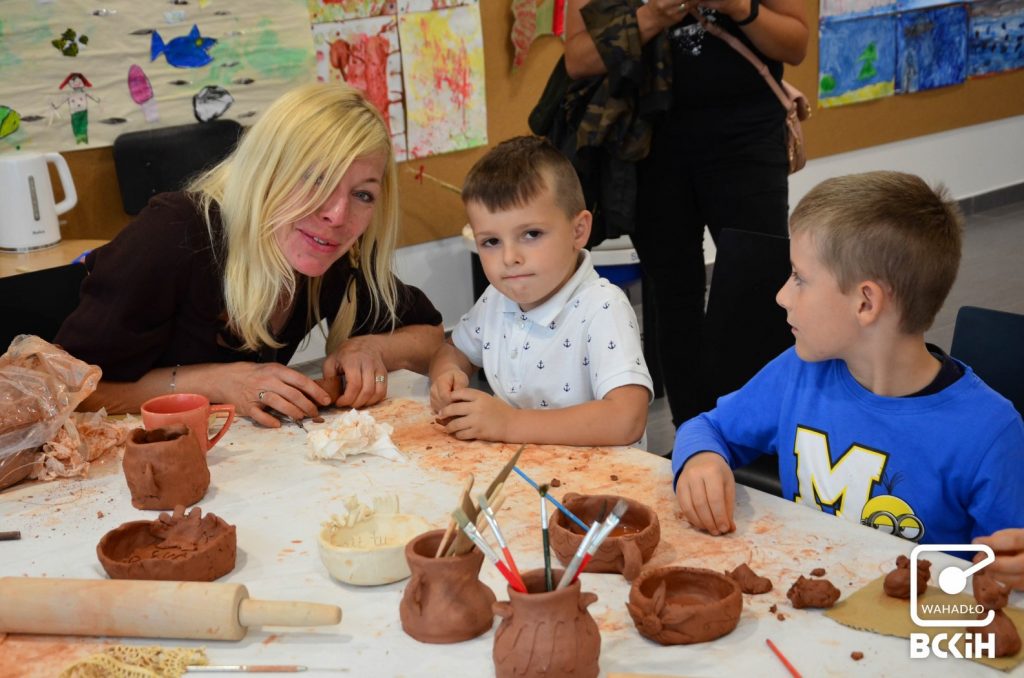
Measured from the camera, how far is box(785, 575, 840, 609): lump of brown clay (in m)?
1.17

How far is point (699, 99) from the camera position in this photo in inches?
105

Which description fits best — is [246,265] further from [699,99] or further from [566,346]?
[699,99]

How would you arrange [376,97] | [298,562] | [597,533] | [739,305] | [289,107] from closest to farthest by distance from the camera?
[597,533] < [298,562] < [289,107] < [739,305] < [376,97]

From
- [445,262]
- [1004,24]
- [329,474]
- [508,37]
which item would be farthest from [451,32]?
[1004,24]

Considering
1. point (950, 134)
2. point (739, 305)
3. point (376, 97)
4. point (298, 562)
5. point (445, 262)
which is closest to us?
point (298, 562)

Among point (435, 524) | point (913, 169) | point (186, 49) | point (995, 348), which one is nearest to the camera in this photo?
point (435, 524)

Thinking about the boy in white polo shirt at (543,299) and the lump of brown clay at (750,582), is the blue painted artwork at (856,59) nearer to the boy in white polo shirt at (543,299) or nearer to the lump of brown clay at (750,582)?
the boy in white polo shirt at (543,299)

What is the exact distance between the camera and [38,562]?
4.50ft

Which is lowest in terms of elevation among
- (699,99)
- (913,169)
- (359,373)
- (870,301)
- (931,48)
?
(913,169)

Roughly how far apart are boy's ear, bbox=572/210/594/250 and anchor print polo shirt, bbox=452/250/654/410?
0.03 m

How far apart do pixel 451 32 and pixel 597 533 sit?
3.47 metres

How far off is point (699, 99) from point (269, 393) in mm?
1356

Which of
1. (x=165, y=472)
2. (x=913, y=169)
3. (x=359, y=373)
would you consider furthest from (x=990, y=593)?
(x=913, y=169)

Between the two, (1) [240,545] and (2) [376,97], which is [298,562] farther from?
(2) [376,97]
